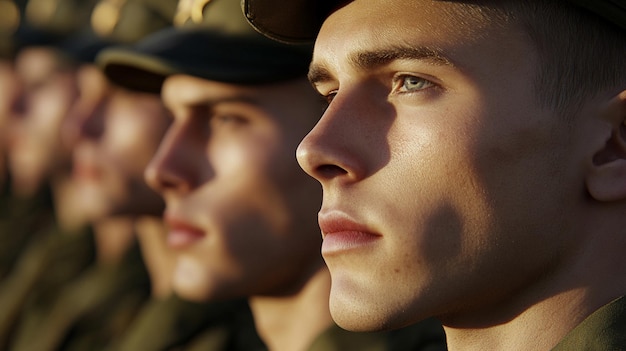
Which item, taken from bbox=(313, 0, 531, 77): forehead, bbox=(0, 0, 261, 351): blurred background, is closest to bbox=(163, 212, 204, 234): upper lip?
bbox=(0, 0, 261, 351): blurred background

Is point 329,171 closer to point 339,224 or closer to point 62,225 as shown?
point 339,224

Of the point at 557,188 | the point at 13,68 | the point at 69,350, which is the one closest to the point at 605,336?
the point at 557,188

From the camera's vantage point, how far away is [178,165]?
4.15 metres

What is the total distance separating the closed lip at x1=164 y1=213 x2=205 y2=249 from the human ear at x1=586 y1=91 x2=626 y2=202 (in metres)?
1.84

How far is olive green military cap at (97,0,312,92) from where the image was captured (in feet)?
13.6

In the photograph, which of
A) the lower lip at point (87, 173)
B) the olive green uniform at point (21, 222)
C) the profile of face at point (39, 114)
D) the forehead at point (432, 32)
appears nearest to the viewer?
the forehead at point (432, 32)

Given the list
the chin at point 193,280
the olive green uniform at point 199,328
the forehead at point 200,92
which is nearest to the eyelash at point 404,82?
the forehead at point 200,92

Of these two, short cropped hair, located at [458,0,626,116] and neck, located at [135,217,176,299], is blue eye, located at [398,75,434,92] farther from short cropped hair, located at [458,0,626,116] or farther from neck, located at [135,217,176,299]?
neck, located at [135,217,176,299]

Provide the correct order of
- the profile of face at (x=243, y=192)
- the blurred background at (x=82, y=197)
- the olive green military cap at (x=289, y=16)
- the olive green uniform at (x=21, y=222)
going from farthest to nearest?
the olive green uniform at (x=21, y=222) → the blurred background at (x=82, y=197) → the profile of face at (x=243, y=192) → the olive green military cap at (x=289, y=16)

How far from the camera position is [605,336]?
2.44m

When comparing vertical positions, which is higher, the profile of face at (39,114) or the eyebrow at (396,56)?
the eyebrow at (396,56)

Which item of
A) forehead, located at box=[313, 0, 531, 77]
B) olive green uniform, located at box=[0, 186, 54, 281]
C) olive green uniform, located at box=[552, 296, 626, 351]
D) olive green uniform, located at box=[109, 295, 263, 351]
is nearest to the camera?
olive green uniform, located at box=[552, 296, 626, 351]

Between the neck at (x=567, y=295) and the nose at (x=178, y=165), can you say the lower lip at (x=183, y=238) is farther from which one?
the neck at (x=567, y=295)

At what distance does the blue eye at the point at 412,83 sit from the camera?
2584 millimetres
